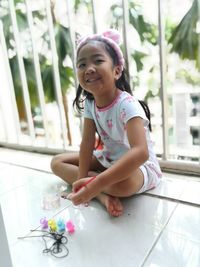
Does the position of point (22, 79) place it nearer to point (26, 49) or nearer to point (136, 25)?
point (26, 49)

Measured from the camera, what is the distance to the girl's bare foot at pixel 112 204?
0.79 m

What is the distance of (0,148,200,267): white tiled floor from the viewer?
0.62 metres

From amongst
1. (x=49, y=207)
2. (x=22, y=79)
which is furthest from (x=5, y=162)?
(x=49, y=207)

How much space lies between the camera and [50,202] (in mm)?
893

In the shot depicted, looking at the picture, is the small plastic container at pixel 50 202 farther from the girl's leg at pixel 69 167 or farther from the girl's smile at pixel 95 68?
the girl's smile at pixel 95 68

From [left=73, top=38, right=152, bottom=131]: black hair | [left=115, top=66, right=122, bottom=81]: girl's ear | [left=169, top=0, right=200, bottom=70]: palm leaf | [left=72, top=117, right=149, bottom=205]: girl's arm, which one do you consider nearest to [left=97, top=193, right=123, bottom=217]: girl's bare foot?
[left=72, top=117, right=149, bottom=205]: girl's arm

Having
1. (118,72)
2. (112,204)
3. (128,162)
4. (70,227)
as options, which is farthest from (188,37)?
(70,227)

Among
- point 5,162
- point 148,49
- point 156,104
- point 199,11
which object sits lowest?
point 5,162

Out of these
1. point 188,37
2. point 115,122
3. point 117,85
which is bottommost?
point 115,122

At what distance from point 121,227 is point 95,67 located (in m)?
0.47

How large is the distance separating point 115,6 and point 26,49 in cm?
56

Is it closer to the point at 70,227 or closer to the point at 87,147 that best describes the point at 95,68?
the point at 87,147

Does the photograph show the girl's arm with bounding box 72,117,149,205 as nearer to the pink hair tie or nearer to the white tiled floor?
the white tiled floor

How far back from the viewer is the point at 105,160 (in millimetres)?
963
